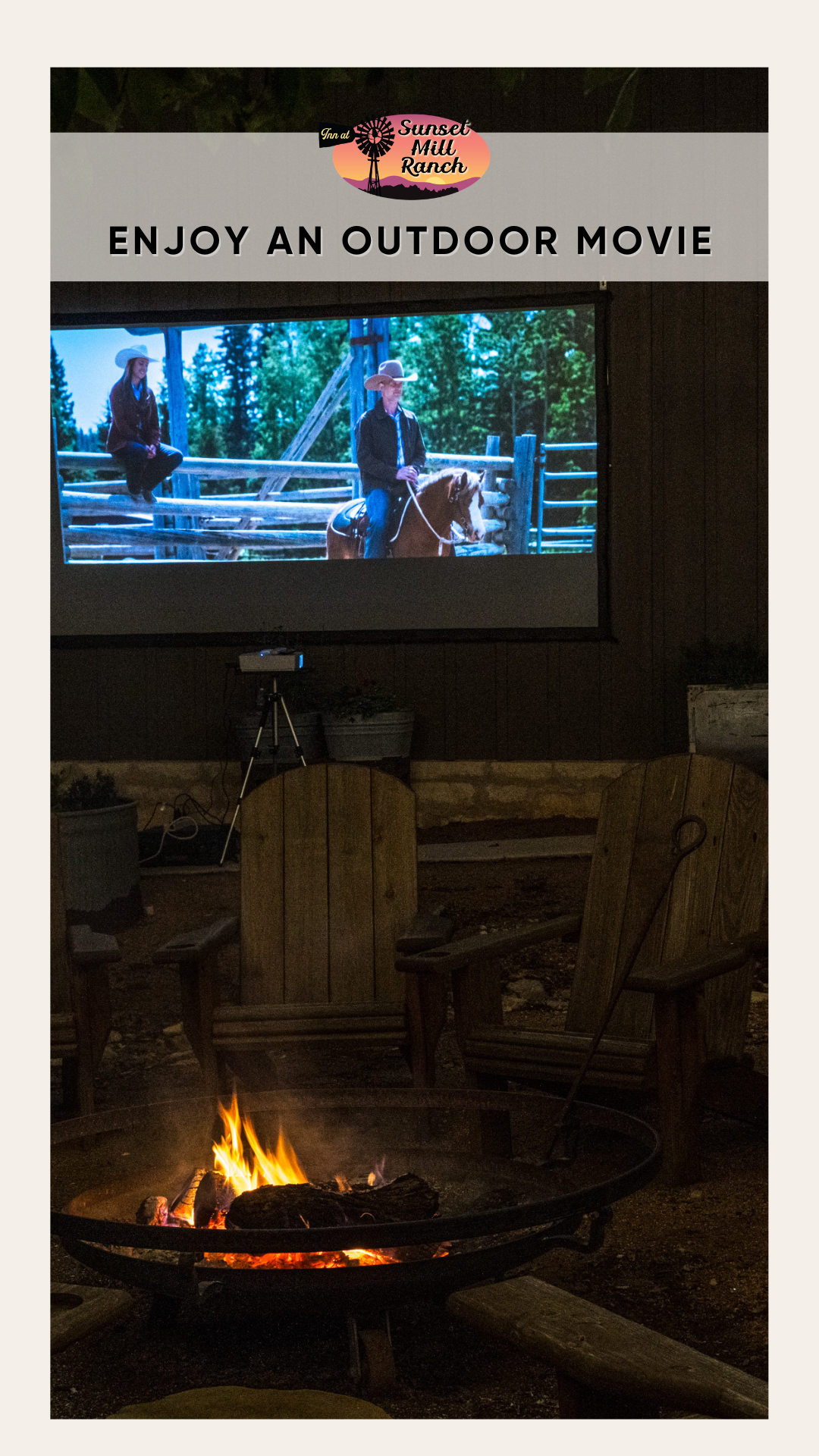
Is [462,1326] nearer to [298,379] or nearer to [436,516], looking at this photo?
[436,516]

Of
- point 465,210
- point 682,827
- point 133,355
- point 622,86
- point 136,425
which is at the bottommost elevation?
point 682,827

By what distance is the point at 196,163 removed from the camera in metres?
8.81

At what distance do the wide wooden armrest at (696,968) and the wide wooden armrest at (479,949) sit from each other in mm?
371

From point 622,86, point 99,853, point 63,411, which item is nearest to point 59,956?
point 99,853

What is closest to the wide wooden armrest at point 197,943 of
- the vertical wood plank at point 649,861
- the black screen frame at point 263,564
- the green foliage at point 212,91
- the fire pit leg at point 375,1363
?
the vertical wood plank at point 649,861

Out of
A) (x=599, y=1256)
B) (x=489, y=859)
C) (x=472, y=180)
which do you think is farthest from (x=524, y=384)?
(x=599, y=1256)

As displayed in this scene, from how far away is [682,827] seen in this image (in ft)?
11.1

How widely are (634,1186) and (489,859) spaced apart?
486 centimetres

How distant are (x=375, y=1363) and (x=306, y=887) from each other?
160 cm

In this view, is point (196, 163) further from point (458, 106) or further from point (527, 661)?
point (527, 661)

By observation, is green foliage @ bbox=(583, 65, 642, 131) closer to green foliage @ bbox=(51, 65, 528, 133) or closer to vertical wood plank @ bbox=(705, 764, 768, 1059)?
Result: green foliage @ bbox=(51, 65, 528, 133)

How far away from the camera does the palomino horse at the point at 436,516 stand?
8797 mm

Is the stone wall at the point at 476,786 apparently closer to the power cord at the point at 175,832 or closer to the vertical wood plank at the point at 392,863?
the power cord at the point at 175,832

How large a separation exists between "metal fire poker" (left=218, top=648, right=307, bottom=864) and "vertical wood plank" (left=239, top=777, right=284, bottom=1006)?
334cm
